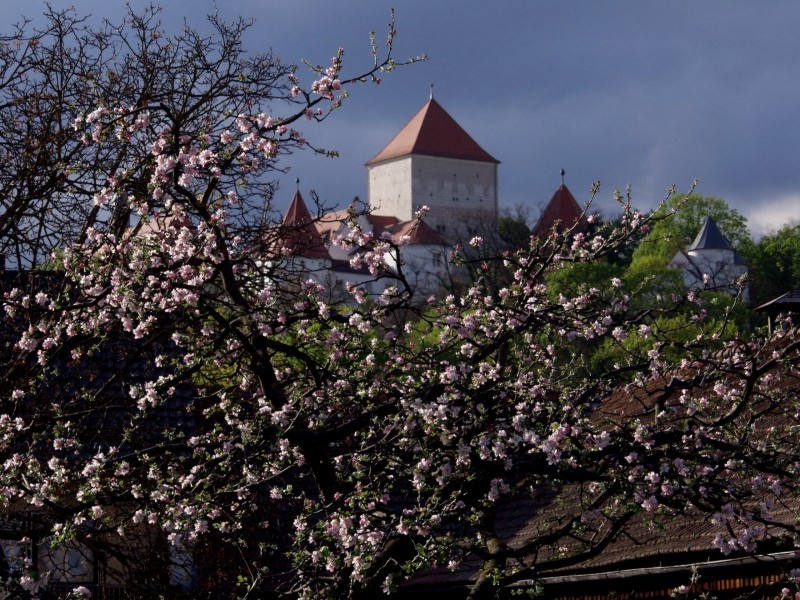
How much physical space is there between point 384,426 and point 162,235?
2027 millimetres

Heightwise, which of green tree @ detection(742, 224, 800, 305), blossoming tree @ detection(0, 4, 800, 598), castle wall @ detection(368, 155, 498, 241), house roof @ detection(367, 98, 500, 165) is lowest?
blossoming tree @ detection(0, 4, 800, 598)

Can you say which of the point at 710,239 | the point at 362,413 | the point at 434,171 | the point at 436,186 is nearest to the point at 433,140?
the point at 434,171

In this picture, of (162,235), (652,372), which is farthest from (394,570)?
(162,235)

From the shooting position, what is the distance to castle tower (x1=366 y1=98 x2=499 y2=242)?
120 meters

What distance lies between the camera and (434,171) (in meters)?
122

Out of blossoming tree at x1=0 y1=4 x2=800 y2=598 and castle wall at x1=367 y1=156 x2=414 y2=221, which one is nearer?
blossoming tree at x1=0 y1=4 x2=800 y2=598

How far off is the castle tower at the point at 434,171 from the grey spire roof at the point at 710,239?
34.8 metres

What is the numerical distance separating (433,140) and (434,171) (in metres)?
2.93

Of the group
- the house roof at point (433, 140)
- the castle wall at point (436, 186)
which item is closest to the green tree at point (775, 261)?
the castle wall at point (436, 186)

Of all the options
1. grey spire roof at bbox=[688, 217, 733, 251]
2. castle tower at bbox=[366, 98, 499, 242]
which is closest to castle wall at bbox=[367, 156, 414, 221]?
castle tower at bbox=[366, 98, 499, 242]

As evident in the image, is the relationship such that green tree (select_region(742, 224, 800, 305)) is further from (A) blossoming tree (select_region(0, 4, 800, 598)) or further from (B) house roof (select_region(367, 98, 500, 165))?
(A) blossoming tree (select_region(0, 4, 800, 598))

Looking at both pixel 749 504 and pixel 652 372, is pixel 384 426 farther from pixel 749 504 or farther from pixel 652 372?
pixel 749 504

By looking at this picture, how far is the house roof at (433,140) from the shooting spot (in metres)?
122

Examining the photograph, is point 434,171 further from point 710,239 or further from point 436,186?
point 710,239
